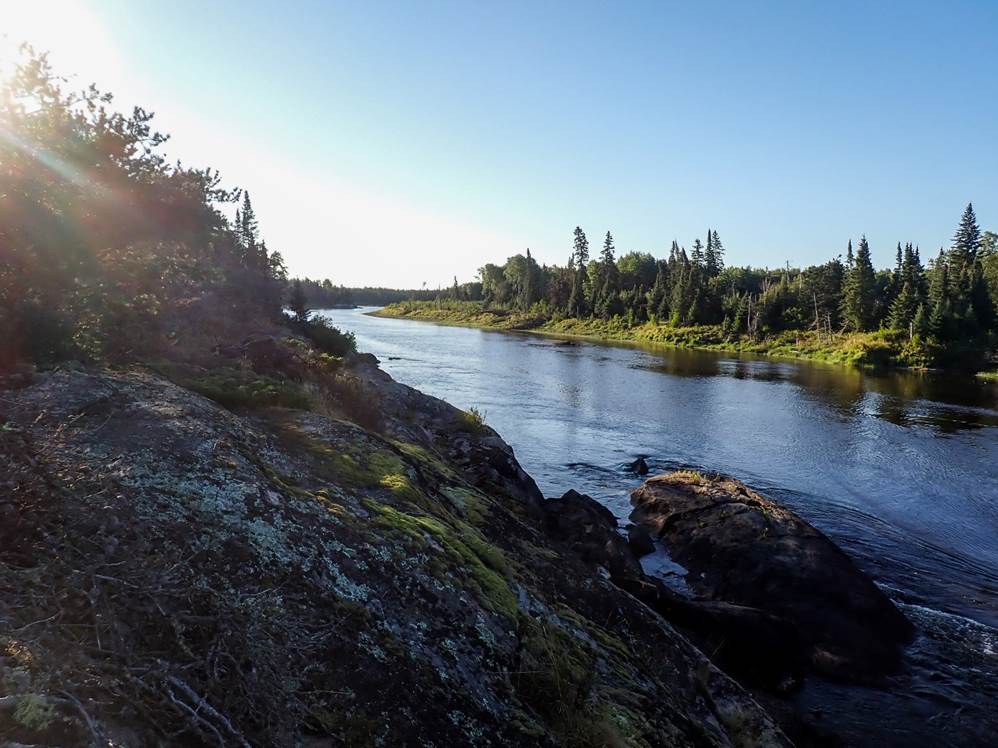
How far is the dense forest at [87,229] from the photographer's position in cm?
766

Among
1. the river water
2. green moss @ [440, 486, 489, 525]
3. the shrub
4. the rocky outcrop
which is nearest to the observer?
the rocky outcrop

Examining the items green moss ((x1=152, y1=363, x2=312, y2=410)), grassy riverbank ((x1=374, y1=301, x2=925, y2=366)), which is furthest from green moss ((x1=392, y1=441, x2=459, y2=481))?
grassy riverbank ((x1=374, y1=301, x2=925, y2=366))

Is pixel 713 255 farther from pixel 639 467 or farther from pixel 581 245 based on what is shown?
pixel 639 467

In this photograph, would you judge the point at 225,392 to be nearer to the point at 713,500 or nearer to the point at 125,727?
the point at 125,727

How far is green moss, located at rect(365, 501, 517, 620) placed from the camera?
16.4 feet

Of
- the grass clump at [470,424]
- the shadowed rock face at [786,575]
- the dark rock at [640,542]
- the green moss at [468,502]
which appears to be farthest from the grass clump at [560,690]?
the grass clump at [470,424]

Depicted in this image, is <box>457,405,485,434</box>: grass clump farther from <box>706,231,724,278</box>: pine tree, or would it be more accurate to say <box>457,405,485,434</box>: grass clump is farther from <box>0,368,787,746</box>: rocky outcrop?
<box>706,231,724,278</box>: pine tree

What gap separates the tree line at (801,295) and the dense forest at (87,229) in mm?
71730

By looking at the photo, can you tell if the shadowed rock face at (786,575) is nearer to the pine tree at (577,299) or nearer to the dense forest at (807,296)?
the dense forest at (807,296)

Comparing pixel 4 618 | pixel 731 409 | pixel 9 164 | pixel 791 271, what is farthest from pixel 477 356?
pixel 791 271

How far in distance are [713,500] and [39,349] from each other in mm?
13982

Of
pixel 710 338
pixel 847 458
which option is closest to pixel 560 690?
pixel 847 458

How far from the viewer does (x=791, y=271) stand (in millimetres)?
148875

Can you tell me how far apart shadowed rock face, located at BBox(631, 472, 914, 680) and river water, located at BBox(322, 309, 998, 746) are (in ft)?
1.90
